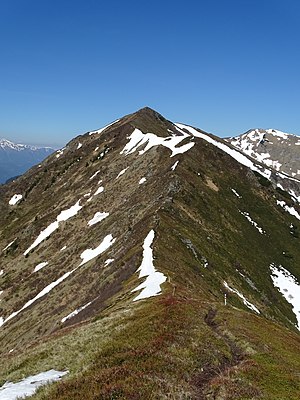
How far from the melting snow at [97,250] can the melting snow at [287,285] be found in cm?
3417

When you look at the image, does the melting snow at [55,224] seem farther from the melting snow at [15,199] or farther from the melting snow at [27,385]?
the melting snow at [27,385]

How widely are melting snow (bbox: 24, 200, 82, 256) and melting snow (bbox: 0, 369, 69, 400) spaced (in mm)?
81994

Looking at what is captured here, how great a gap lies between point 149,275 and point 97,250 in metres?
30.4

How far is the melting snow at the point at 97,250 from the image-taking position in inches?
3007

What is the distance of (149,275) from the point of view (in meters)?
49.4

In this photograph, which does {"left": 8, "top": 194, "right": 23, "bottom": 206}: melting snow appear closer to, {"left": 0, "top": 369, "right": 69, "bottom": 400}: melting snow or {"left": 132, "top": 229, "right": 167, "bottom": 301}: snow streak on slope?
{"left": 132, "top": 229, "right": 167, "bottom": 301}: snow streak on slope

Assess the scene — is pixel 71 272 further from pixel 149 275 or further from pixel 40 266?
pixel 149 275

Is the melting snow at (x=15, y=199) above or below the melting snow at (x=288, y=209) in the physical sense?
below

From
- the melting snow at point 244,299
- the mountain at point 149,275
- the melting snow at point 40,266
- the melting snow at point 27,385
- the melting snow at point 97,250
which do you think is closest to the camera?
the melting snow at point 27,385

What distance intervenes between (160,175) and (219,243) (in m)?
26.5

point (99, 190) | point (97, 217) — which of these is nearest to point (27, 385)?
point (97, 217)

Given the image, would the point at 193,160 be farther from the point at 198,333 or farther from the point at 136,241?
the point at 198,333

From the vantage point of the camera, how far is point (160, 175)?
9619 cm

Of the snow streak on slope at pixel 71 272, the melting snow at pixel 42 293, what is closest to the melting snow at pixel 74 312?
the snow streak on slope at pixel 71 272
